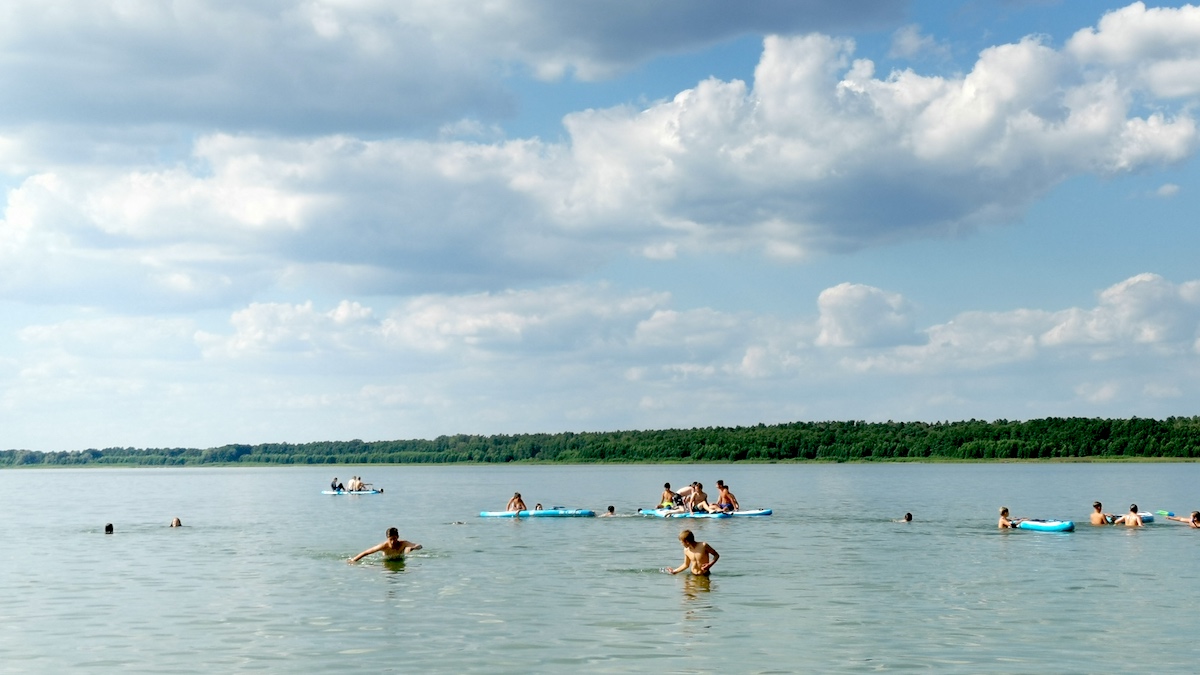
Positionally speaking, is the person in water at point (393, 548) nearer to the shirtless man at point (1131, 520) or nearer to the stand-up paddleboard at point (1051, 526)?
the stand-up paddleboard at point (1051, 526)

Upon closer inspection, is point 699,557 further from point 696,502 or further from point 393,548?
point 696,502

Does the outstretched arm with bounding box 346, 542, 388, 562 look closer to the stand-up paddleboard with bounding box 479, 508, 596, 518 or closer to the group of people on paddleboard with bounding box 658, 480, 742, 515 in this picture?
the group of people on paddleboard with bounding box 658, 480, 742, 515

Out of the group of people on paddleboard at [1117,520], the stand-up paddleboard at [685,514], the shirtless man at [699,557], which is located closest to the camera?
the shirtless man at [699,557]

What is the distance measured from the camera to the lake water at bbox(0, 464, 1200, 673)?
72.3ft

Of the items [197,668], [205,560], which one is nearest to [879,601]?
[197,668]

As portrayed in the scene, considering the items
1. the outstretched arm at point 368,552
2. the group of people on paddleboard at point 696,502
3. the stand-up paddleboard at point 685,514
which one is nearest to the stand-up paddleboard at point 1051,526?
the group of people on paddleboard at point 696,502

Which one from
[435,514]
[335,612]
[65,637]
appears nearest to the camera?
[65,637]

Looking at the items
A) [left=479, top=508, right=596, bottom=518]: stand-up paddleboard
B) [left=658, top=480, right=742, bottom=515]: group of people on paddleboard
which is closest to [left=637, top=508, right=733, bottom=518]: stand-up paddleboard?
[left=658, top=480, right=742, bottom=515]: group of people on paddleboard

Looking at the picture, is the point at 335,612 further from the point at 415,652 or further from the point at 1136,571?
the point at 1136,571

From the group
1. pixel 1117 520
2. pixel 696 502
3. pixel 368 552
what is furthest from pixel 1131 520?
pixel 368 552

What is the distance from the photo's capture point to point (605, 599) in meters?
29.7

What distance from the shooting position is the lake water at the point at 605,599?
2203 cm

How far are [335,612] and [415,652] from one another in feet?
19.8

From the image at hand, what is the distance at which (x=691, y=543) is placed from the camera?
3250 cm
